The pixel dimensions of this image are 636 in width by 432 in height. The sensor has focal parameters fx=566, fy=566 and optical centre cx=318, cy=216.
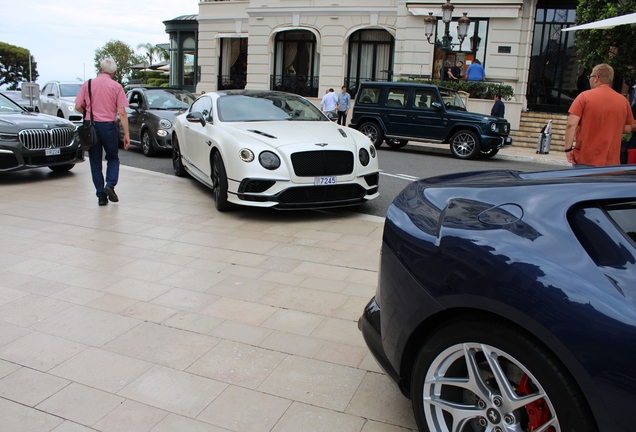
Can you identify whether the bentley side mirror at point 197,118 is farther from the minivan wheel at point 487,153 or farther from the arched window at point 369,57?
the arched window at point 369,57

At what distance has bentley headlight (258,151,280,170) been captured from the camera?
660cm

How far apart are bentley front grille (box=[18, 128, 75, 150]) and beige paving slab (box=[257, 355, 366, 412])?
23.5ft

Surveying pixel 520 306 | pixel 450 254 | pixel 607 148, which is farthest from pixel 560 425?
pixel 607 148

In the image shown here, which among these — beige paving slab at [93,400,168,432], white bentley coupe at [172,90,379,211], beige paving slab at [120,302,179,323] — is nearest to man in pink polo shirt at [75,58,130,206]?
white bentley coupe at [172,90,379,211]

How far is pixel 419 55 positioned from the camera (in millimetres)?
23469

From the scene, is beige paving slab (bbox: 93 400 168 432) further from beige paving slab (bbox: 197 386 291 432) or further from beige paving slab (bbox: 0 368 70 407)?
beige paving slab (bbox: 0 368 70 407)

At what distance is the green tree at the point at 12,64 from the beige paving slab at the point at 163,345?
75.8 m

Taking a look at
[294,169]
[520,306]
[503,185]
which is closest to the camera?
[520,306]

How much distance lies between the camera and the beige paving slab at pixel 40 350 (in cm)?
337

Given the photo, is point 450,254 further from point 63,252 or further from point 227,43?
point 227,43

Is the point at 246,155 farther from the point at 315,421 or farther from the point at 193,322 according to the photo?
the point at 315,421

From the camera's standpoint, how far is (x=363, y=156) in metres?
7.09

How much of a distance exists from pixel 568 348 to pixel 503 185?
0.84 m

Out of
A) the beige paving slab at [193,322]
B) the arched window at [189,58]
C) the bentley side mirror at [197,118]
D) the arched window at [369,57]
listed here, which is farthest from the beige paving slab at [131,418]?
the arched window at [189,58]
